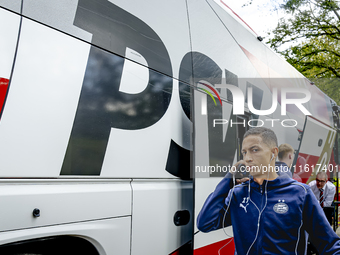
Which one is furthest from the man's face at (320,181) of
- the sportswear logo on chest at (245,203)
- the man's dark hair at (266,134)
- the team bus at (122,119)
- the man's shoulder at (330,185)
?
the sportswear logo on chest at (245,203)

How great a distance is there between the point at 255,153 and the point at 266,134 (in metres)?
0.23

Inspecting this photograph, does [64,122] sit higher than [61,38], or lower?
lower

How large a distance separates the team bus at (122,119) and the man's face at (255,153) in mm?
128

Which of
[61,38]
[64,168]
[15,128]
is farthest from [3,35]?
[64,168]

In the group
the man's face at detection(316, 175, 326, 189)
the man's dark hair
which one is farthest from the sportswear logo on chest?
the man's face at detection(316, 175, 326, 189)

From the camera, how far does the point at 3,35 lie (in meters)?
1.86

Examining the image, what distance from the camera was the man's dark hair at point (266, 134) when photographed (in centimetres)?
317

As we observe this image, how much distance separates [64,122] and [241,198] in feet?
5.71

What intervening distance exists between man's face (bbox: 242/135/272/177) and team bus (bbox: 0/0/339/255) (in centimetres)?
13

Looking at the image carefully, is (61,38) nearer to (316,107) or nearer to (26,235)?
(26,235)

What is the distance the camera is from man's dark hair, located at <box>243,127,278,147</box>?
125 inches

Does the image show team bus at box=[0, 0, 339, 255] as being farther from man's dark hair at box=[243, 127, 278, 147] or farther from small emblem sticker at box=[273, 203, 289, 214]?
small emblem sticker at box=[273, 203, 289, 214]

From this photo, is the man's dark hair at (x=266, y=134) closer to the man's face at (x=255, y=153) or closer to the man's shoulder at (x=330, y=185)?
the man's face at (x=255, y=153)

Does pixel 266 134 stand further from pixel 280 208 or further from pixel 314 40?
pixel 314 40
